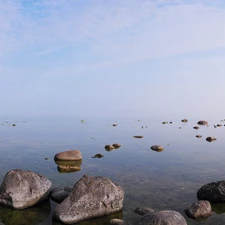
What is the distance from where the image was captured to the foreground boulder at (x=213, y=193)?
16.2m

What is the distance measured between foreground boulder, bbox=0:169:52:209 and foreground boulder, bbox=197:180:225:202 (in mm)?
8851

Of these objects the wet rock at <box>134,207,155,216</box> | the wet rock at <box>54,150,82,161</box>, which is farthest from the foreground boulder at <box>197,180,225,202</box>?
the wet rock at <box>54,150,82,161</box>

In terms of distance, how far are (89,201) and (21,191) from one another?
12.2ft

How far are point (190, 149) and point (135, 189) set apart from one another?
59.3 ft

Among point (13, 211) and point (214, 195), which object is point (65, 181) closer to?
point (13, 211)

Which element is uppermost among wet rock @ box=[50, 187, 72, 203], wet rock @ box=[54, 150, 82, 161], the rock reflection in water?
wet rock @ box=[50, 187, 72, 203]

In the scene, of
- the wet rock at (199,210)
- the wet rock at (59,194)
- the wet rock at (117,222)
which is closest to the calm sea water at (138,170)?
the wet rock at (199,210)

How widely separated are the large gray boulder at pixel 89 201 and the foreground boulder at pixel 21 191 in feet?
6.60

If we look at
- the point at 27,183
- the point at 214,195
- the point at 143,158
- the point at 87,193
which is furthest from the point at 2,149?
the point at 214,195

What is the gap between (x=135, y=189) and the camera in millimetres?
18531

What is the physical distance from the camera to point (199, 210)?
14266 millimetres

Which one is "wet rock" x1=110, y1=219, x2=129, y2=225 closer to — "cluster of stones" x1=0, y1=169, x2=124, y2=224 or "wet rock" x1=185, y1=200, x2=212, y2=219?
"cluster of stones" x1=0, y1=169, x2=124, y2=224

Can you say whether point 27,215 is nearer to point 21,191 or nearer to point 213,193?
point 21,191

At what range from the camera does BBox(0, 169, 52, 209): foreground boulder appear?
15.1 metres
